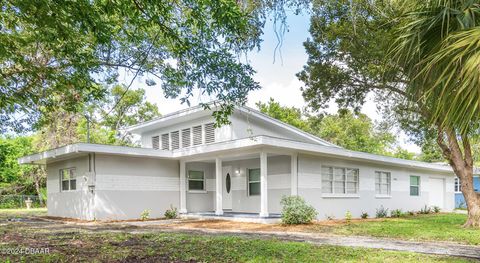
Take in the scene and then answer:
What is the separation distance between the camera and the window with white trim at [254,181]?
1711 centimetres

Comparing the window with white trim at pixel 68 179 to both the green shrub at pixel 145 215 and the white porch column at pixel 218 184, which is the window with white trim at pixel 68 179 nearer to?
the green shrub at pixel 145 215

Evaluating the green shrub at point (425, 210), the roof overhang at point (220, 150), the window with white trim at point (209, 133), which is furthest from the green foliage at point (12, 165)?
the green shrub at point (425, 210)

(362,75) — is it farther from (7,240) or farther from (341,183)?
(7,240)

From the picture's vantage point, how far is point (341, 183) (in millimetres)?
17203

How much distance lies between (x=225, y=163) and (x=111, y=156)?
5241mm

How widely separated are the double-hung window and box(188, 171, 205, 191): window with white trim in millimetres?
2512

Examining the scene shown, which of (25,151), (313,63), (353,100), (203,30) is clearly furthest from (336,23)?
(25,151)

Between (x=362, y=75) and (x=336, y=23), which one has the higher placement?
(x=336, y=23)

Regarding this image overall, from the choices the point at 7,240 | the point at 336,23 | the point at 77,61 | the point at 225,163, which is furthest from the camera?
the point at 225,163

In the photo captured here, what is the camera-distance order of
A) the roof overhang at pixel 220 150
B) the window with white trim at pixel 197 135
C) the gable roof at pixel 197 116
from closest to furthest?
the roof overhang at pixel 220 150 < the gable roof at pixel 197 116 < the window with white trim at pixel 197 135

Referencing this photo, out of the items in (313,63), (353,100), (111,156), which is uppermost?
(313,63)

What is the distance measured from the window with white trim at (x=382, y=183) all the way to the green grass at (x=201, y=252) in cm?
1249

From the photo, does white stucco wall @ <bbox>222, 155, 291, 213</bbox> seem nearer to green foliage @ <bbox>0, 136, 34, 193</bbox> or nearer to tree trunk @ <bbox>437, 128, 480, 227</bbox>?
tree trunk @ <bbox>437, 128, 480, 227</bbox>

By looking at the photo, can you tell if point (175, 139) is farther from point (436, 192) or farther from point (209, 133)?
point (436, 192)
